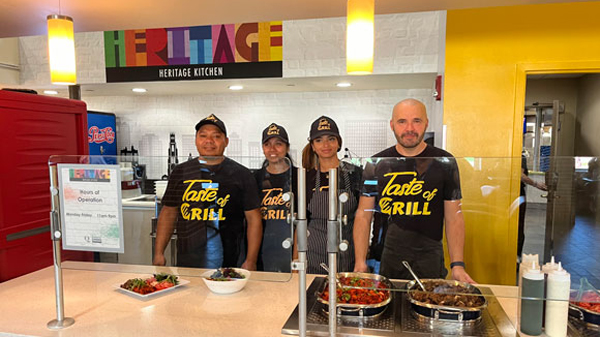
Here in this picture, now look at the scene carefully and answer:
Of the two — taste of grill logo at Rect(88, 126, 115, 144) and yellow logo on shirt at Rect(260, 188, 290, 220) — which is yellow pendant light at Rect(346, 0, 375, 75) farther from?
taste of grill logo at Rect(88, 126, 115, 144)

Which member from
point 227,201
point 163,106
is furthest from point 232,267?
point 163,106

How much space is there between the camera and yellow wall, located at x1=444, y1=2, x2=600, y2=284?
2854mm


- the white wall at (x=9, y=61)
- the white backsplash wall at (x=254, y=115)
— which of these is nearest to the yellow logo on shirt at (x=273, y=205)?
the white backsplash wall at (x=254, y=115)

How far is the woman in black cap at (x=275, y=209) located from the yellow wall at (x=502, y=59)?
2.17m

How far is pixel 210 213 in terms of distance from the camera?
1.38 metres

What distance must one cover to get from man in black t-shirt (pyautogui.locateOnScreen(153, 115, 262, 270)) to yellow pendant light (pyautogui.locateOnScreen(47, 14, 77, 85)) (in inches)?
33.6

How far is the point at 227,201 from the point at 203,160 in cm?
16

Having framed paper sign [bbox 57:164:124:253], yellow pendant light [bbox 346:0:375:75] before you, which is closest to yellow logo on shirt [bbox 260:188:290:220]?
framed paper sign [bbox 57:164:124:253]

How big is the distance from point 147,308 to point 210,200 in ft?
1.82

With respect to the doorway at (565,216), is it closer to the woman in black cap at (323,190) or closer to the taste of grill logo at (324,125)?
the woman in black cap at (323,190)

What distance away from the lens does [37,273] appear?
79.3 inches

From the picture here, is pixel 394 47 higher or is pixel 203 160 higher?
pixel 394 47

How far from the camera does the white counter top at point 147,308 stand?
4.54 feet

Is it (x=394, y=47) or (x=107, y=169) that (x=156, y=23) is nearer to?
(x=107, y=169)
